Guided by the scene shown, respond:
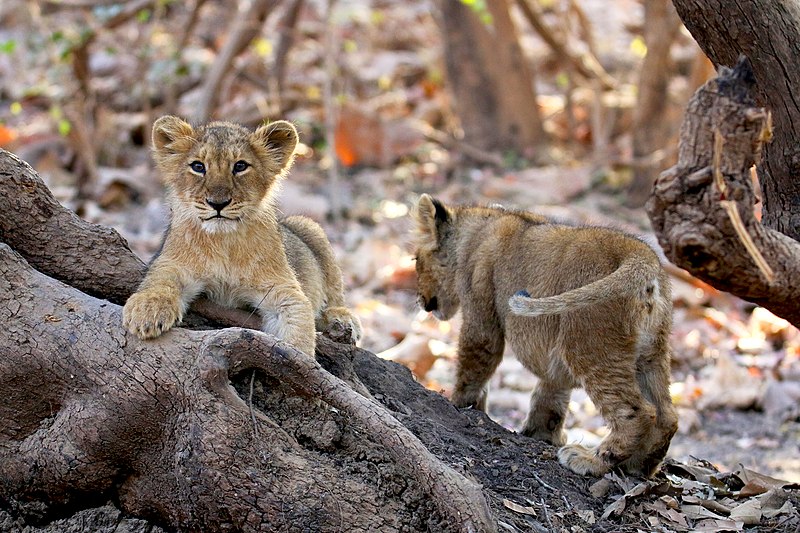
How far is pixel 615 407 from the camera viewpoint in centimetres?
589

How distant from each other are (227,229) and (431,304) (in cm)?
271

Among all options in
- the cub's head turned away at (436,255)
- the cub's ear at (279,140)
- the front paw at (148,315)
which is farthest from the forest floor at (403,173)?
the front paw at (148,315)

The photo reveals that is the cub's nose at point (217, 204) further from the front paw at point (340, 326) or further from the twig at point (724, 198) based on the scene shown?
the twig at point (724, 198)

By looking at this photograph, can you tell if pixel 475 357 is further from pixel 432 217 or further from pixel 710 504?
pixel 710 504

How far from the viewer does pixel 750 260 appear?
12.8 ft

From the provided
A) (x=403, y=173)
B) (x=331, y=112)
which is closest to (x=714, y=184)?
(x=331, y=112)

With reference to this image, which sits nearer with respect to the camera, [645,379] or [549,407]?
[645,379]

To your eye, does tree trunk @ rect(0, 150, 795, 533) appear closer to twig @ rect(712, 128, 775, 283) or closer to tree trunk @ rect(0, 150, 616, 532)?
tree trunk @ rect(0, 150, 616, 532)

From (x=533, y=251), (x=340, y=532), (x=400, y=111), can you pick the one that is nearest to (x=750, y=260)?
(x=340, y=532)

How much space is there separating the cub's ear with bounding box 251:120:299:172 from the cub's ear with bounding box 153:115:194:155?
365 millimetres

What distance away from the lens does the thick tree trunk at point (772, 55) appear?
199 inches

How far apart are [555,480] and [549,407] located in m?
1.17

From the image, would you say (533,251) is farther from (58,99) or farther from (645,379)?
A: (58,99)

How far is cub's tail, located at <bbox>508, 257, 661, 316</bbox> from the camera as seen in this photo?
5141 millimetres
